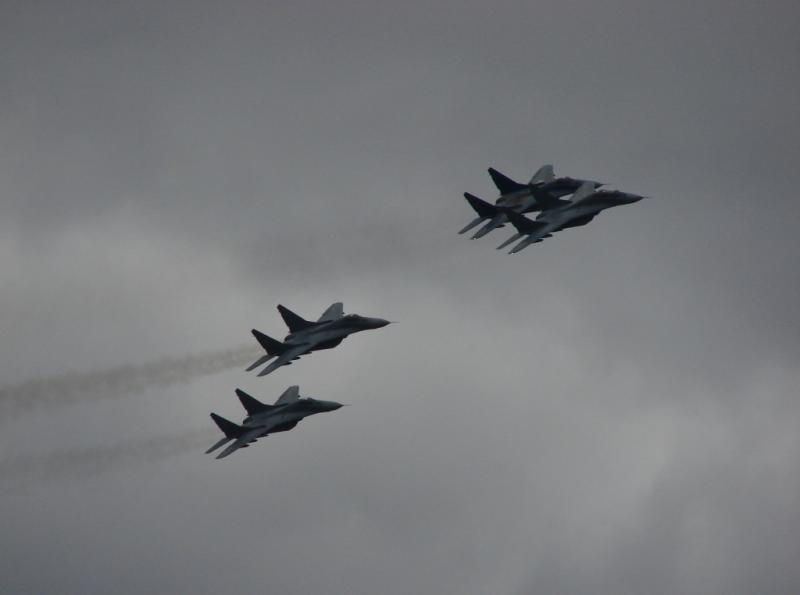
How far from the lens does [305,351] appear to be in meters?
119

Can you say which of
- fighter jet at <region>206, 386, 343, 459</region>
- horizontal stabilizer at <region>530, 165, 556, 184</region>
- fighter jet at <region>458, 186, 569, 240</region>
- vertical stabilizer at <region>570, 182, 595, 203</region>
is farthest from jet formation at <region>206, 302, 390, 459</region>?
horizontal stabilizer at <region>530, 165, 556, 184</region>

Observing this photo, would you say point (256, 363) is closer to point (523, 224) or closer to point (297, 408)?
point (297, 408)

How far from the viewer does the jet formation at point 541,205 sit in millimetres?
125000

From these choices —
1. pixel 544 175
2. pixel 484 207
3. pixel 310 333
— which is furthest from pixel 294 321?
pixel 544 175

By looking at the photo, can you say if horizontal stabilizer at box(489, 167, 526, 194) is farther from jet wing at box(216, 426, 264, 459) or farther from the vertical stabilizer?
jet wing at box(216, 426, 264, 459)

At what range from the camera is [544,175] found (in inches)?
5556

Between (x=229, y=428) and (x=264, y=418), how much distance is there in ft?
10.9

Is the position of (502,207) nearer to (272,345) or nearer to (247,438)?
(272,345)

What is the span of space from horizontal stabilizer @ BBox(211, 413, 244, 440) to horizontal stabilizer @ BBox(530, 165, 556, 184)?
41055 millimetres

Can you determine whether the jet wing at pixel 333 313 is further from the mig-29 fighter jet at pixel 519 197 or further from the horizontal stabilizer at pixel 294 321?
the mig-29 fighter jet at pixel 519 197

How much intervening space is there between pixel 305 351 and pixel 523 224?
2304 cm

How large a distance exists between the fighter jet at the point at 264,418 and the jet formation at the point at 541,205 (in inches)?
852

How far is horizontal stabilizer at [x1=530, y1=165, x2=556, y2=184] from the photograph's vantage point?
457 feet

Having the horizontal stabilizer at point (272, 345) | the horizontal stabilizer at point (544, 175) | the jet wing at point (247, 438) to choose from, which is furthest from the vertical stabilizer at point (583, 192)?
the jet wing at point (247, 438)
